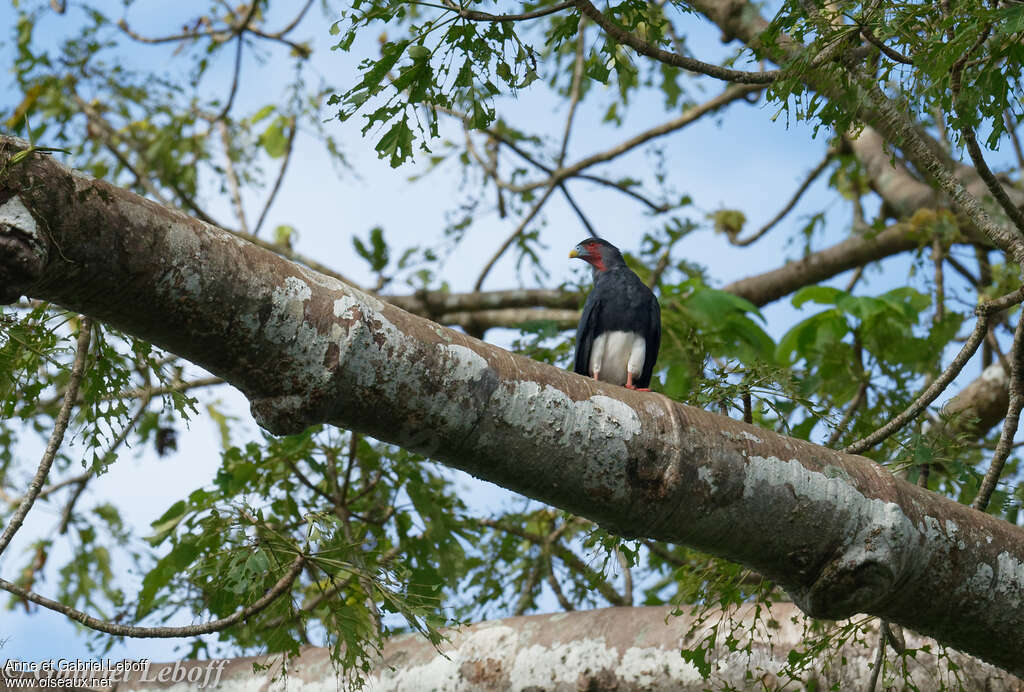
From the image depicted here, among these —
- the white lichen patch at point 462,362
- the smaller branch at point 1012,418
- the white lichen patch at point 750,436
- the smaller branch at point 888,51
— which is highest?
the smaller branch at point 888,51

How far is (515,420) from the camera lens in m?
2.24

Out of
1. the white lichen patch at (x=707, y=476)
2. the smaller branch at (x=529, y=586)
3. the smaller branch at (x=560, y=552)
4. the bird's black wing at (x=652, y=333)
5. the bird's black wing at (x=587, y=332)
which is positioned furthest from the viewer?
the smaller branch at (x=529, y=586)

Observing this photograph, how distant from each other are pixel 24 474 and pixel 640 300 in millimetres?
3013

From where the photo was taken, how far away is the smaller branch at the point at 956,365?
2.76 m

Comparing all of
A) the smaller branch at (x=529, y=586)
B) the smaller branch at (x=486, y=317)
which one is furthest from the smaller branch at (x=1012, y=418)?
the smaller branch at (x=486, y=317)

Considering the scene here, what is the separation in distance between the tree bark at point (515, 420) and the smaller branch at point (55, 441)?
0.81 m

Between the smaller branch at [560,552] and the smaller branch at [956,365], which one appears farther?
the smaller branch at [560,552]

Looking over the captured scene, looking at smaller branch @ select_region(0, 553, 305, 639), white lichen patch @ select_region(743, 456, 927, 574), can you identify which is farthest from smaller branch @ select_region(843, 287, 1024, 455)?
smaller branch @ select_region(0, 553, 305, 639)

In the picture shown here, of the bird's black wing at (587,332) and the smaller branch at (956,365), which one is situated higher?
the bird's black wing at (587,332)

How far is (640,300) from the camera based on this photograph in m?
4.48

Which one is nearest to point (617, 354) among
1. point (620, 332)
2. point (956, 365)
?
point (620, 332)

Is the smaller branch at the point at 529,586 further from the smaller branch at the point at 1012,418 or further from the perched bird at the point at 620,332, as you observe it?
the smaller branch at the point at 1012,418

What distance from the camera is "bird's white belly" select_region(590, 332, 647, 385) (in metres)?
4.46

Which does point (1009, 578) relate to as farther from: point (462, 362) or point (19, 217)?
point (19, 217)
